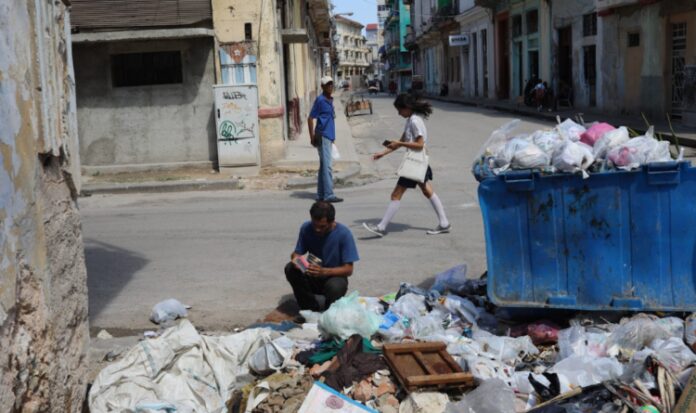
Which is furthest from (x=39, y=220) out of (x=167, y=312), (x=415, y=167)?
(x=415, y=167)

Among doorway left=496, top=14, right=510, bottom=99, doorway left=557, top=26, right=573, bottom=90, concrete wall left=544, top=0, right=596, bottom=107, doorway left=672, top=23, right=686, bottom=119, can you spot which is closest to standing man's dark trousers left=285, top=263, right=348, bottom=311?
doorway left=672, top=23, right=686, bottom=119

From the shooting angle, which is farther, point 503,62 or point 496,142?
point 503,62

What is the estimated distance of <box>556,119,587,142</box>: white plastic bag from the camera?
5.36m

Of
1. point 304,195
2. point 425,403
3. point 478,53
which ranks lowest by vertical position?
point 425,403

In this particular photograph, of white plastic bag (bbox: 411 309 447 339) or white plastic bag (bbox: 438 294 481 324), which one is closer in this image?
white plastic bag (bbox: 411 309 447 339)

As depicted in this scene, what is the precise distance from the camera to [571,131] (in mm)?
5414

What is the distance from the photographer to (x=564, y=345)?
473 centimetres

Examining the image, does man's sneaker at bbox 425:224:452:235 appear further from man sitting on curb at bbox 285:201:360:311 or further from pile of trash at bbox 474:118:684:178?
pile of trash at bbox 474:118:684:178

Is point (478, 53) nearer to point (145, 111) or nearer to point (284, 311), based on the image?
point (145, 111)

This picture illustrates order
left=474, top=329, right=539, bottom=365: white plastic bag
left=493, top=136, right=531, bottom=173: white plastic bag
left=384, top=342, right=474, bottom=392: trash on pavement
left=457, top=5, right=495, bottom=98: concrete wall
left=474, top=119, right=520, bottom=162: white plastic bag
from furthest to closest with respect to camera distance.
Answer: left=457, top=5, right=495, bottom=98: concrete wall, left=474, top=119, right=520, bottom=162: white plastic bag, left=493, top=136, right=531, bottom=173: white plastic bag, left=474, top=329, right=539, bottom=365: white plastic bag, left=384, top=342, right=474, bottom=392: trash on pavement

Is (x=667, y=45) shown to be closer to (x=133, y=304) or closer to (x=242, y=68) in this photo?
(x=242, y=68)

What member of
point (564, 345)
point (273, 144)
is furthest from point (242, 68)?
point (564, 345)

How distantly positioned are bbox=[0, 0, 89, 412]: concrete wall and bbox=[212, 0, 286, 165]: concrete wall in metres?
10.00

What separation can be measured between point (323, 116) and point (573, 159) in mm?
6133
